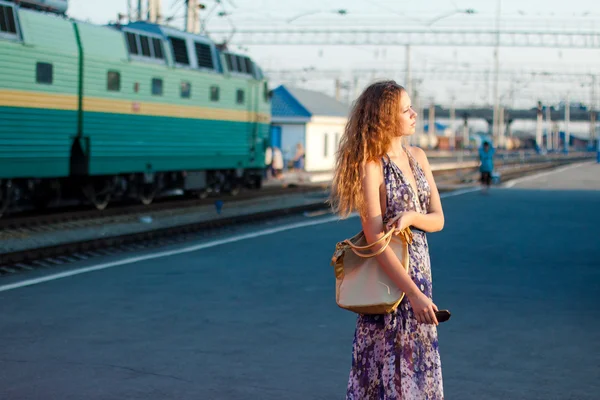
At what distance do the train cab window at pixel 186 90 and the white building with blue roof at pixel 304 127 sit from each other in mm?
25773

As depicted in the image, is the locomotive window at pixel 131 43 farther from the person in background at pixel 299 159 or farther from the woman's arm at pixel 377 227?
the person in background at pixel 299 159

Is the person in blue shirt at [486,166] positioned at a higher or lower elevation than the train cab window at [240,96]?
lower

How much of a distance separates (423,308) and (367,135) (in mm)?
850

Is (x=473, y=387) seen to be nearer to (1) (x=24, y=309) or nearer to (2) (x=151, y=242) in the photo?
(1) (x=24, y=309)

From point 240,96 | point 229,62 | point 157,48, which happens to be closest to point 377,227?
point 157,48

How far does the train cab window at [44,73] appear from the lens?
64.3 ft

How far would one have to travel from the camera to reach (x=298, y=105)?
53.7 meters

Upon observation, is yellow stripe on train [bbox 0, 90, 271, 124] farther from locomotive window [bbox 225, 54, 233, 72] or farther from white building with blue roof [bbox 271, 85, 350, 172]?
white building with blue roof [bbox 271, 85, 350, 172]

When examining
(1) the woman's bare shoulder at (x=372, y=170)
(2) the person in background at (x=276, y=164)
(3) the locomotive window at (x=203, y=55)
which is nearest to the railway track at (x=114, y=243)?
(3) the locomotive window at (x=203, y=55)

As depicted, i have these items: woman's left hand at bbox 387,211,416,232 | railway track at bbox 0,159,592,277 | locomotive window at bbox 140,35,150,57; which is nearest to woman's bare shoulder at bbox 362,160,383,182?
woman's left hand at bbox 387,211,416,232

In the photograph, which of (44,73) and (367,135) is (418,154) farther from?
(44,73)

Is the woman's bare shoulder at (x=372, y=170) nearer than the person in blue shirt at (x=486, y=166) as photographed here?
Yes

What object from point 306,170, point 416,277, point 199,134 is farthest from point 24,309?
point 306,170

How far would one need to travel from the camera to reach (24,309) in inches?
409
